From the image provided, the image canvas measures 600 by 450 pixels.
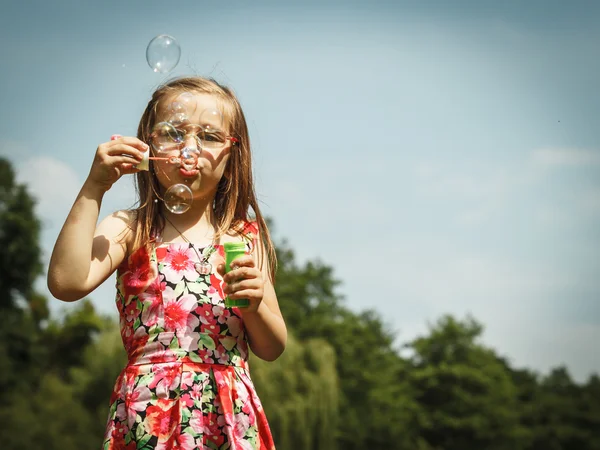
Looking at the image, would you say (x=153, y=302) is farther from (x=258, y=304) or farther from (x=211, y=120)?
(x=211, y=120)

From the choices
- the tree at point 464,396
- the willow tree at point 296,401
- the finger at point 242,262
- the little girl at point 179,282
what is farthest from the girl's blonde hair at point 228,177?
the tree at point 464,396

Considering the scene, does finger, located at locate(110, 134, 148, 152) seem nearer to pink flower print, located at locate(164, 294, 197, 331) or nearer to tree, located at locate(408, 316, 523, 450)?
pink flower print, located at locate(164, 294, 197, 331)

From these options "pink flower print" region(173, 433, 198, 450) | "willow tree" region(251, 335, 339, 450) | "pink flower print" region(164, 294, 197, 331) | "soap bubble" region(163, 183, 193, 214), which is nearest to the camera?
"pink flower print" region(173, 433, 198, 450)

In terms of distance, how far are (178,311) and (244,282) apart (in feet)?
0.79

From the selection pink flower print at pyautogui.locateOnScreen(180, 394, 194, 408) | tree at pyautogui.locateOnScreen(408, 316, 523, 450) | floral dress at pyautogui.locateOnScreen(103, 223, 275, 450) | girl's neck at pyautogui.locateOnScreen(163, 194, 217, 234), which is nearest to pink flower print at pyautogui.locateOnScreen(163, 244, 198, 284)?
floral dress at pyautogui.locateOnScreen(103, 223, 275, 450)

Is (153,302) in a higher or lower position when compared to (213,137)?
lower

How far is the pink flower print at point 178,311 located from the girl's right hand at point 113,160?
402mm

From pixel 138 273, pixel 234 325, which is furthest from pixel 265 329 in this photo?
pixel 138 273

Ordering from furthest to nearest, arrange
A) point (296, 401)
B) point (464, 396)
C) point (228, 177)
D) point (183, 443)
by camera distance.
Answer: point (464, 396) → point (296, 401) → point (228, 177) → point (183, 443)

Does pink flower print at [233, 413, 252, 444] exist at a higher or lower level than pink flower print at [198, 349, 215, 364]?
lower

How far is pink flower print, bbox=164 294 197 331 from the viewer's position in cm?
216

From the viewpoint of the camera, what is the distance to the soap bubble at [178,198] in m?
2.34

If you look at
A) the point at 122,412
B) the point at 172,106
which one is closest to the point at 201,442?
the point at 122,412

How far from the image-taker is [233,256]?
7.02 feet
